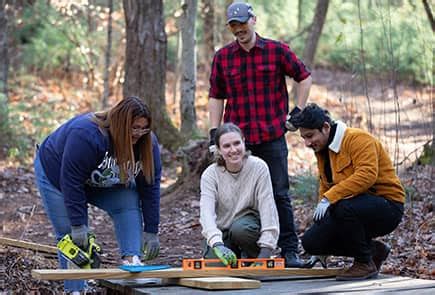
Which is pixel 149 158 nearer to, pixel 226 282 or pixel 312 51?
pixel 226 282

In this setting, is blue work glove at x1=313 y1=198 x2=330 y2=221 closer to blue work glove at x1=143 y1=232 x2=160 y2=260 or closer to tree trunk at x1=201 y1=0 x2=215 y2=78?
blue work glove at x1=143 y1=232 x2=160 y2=260

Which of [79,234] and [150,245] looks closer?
[79,234]

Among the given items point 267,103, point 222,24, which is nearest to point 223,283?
point 267,103

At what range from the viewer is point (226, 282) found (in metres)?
4.85

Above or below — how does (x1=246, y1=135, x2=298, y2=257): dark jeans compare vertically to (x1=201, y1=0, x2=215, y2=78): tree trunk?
below

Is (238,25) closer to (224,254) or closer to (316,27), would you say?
(224,254)

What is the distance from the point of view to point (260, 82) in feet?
20.5

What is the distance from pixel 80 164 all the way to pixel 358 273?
1.96 m

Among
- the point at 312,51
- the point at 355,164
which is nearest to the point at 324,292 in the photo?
the point at 355,164

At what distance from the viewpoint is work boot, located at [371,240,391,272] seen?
18.9 ft

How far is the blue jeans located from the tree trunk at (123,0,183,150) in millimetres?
6984

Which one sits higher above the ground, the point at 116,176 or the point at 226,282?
the point at 116,176

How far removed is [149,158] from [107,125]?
1.23 feet

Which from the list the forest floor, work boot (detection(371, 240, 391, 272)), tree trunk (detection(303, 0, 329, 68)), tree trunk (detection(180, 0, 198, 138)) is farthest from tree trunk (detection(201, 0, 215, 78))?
work boot (detection(371, 240, 391, 272))
